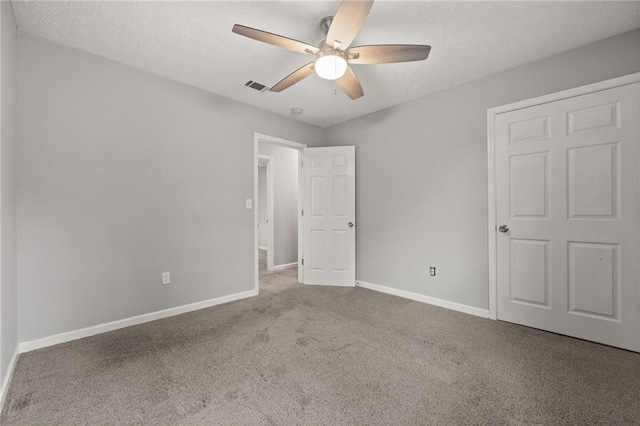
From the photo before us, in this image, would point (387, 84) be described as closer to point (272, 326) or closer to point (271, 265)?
point (272, 326)

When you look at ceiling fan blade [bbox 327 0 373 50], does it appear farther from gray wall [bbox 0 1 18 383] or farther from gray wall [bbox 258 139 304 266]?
gray wall [bbox 258 139 304 266]

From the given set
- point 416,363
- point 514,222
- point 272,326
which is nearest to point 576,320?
point 514,222

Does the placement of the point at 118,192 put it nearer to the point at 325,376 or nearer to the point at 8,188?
the point at 8,188

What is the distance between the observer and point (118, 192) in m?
2.58

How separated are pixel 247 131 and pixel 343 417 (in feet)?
10.2

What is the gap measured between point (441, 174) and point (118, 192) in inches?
130

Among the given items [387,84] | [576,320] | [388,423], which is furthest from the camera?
[387,84]

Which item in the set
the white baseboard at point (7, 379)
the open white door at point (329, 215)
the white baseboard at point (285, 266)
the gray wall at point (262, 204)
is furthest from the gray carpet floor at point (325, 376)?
the gray wall at point (262, 204)

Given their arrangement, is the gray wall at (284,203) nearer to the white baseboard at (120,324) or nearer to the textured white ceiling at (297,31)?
the white baseboard at (120,324)

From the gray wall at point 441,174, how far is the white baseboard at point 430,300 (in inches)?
2.3

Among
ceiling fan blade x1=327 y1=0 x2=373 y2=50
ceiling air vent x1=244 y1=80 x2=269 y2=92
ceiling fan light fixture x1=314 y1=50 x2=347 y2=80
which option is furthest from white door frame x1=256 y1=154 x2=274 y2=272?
ceiling fan blade x1=327 y1=0 x2=373 y2=50

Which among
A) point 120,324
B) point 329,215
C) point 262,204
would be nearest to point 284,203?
point 329,215

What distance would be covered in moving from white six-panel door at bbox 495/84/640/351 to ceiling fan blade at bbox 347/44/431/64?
144 cm

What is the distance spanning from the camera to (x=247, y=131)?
355 centimetres
